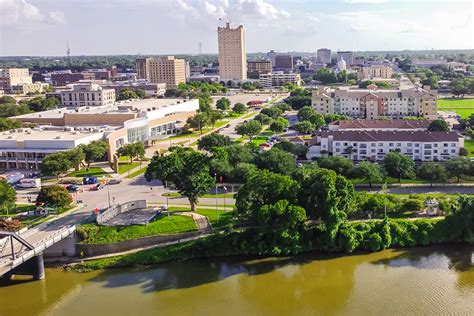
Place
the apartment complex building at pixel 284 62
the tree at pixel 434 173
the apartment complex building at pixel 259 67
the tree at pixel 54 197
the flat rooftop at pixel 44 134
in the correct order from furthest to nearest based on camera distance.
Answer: the apartment complex building at pixel 284 62, the apartment complex building at pixel 259 67, the flat rooftop at pixel 44 134, the tree at pixel 434 173, the tree at pixel 54 197

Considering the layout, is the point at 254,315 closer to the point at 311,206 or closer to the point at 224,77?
the point at 311,206

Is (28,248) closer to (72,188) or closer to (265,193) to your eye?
(265,193)

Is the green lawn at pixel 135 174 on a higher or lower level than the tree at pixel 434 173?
lower

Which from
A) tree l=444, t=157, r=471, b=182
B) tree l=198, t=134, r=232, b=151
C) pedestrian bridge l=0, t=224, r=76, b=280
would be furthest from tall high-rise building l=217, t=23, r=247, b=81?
pedestrian bridge l=0, t=224, r=76, b=280

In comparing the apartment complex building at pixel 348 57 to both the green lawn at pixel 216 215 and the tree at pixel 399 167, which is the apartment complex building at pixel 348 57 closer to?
the tree at pixel 399 167

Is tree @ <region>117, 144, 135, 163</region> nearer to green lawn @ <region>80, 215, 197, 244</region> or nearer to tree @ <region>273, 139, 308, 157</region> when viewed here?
tree @ <region>273, 139, 308, 157</region>

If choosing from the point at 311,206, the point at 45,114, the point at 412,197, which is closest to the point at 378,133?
the point at 412,197

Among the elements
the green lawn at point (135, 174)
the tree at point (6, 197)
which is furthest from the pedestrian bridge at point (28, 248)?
the green lawn at point (135, 174)

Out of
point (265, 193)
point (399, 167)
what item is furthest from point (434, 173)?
point (265, 193)

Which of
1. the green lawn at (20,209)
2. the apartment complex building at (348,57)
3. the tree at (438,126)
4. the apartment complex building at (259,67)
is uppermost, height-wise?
the apartment complex building at (348,57)
